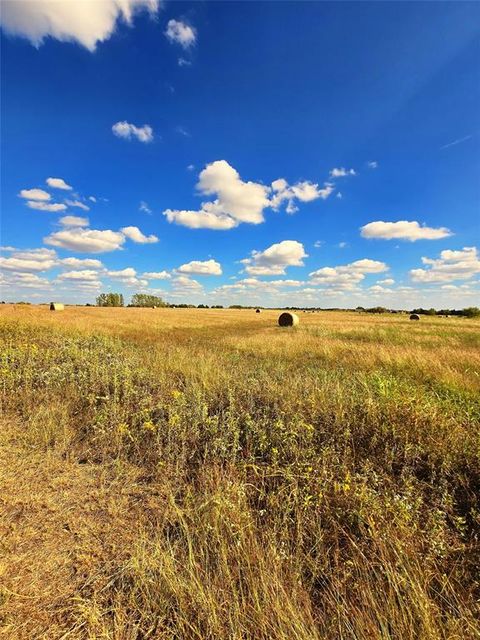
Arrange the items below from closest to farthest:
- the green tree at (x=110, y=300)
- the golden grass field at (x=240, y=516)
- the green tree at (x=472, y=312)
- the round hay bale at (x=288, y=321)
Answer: the golden grass field at (x=240, y=516), the round hay bale at (x=288, y=321), the green tree at (x=472, y=312), the green tree at (x=110, y=300)

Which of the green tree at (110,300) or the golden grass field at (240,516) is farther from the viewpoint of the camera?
the green tree at (110,300)

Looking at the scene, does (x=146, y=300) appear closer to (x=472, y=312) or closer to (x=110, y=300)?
(x=110, y=300)

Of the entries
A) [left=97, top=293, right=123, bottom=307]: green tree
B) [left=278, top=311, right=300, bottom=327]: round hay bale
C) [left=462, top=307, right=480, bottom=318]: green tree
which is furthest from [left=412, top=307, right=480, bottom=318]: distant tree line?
[left=97, top=293, right=123, bottom=307]: green tree

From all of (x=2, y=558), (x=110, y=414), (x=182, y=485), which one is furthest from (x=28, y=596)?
(x=110, y=414)

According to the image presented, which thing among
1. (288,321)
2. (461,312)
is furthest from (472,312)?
(288,321)

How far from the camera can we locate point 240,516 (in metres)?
3.35

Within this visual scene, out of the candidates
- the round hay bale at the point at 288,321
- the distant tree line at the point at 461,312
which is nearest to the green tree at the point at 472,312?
the distant tree line at the point at 461,312

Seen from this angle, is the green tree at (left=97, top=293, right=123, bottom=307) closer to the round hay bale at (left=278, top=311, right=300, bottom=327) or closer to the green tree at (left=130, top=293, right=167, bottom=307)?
the green tree at (left=130, top=293, right=167, bottom=307)

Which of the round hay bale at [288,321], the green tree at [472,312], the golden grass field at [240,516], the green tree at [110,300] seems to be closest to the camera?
the golden grass field at [240,516]

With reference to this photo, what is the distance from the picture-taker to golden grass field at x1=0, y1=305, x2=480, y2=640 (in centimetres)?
245

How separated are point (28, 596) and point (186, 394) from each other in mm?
4663

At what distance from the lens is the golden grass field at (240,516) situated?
96.5 inches

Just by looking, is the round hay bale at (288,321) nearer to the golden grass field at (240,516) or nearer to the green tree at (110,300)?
the golden grass field at (240,516)

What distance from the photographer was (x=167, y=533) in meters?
3.25
